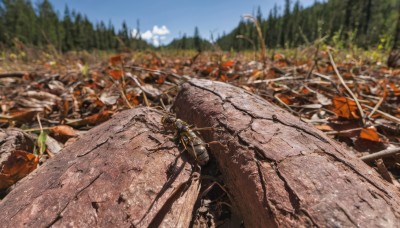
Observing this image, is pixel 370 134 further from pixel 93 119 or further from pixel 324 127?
pixel 93 119

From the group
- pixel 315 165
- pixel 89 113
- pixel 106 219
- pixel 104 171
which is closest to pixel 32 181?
pixel 104 171

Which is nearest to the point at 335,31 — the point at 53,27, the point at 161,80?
the point at 161,80

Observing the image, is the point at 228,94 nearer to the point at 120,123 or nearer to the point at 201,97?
the point at 201,97

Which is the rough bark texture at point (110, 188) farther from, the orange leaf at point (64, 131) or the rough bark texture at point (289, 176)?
the orange leaf at point (64, 131)

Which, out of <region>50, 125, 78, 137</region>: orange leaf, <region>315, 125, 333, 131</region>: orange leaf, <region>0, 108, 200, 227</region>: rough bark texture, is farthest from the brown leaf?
<region>315, 125, 333, 131</region>: orange leaf

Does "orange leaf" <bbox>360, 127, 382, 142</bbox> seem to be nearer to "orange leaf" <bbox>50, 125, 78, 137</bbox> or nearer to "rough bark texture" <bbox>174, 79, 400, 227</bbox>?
"rough bark texture" <bbox>174, 79, 400, 227</bbox>

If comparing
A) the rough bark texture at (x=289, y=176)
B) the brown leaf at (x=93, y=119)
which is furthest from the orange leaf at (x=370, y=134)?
the brown leaf at (x=93, y=119)
